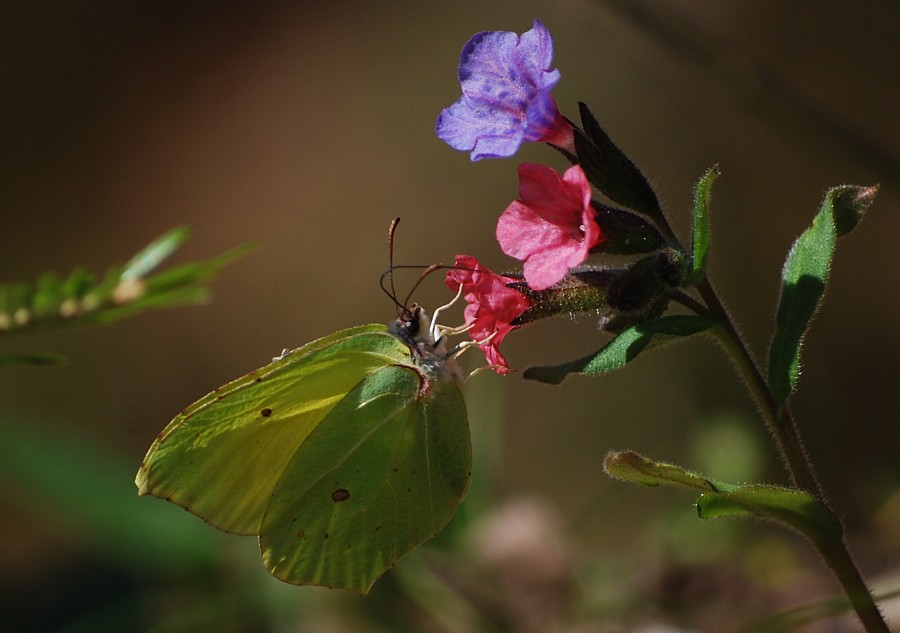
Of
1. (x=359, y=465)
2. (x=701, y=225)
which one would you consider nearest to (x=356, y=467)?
(x=359, y=465)

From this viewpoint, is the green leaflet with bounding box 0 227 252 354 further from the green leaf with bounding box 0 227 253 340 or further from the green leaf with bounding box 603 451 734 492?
the green leaf with bounding box 603 451 734 492

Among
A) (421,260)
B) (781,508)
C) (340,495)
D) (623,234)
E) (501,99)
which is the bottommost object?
(421,260)

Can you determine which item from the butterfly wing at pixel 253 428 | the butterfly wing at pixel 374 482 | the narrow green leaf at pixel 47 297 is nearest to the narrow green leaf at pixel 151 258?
the narrow green leaf at pixel 47 297

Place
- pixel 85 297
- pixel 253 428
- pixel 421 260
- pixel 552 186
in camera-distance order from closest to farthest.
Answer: pixel 552 186
pixel 85 297
pixel 253 428
pixel 421 260

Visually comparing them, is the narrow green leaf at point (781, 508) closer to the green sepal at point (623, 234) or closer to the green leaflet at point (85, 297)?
the green sepal at point (623, 234)

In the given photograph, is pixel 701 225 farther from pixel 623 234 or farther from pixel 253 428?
pixel 253 428

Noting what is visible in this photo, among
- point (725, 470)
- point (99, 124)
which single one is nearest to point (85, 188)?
point (99, 124)

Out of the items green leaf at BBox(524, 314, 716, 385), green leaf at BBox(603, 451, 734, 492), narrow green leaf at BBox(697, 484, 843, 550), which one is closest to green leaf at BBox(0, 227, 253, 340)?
green leaf at BBox(524, 314, 716, 385)
